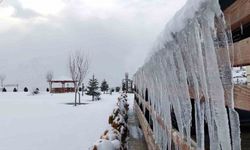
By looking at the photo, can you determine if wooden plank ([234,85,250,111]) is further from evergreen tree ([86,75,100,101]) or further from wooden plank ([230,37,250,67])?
evergreen tree ([86,75,100,101])

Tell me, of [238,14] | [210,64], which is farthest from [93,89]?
[238,14]

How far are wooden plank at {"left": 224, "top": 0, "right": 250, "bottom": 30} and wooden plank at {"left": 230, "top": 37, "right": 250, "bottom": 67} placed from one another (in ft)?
0.26

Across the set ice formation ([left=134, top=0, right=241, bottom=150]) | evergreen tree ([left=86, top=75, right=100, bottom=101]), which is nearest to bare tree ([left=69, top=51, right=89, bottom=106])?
evergreen tree ([left=86, top=75, right=100, bottom=101])

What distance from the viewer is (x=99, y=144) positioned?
461cm

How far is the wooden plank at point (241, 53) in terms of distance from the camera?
1214mm

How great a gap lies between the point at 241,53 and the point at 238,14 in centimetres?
15

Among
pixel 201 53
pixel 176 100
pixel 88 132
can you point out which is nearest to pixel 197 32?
pixel 201 53

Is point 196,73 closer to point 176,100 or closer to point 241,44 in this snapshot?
point 241,44

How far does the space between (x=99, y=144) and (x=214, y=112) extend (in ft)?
11.2

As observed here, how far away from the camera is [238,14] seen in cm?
128

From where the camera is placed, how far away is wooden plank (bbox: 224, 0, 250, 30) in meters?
1.19

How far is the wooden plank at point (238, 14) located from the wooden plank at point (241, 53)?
0.26ft

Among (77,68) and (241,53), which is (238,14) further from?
(77,68)

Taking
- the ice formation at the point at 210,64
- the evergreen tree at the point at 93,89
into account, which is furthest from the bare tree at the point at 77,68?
the ice formation at the point at 210,64
